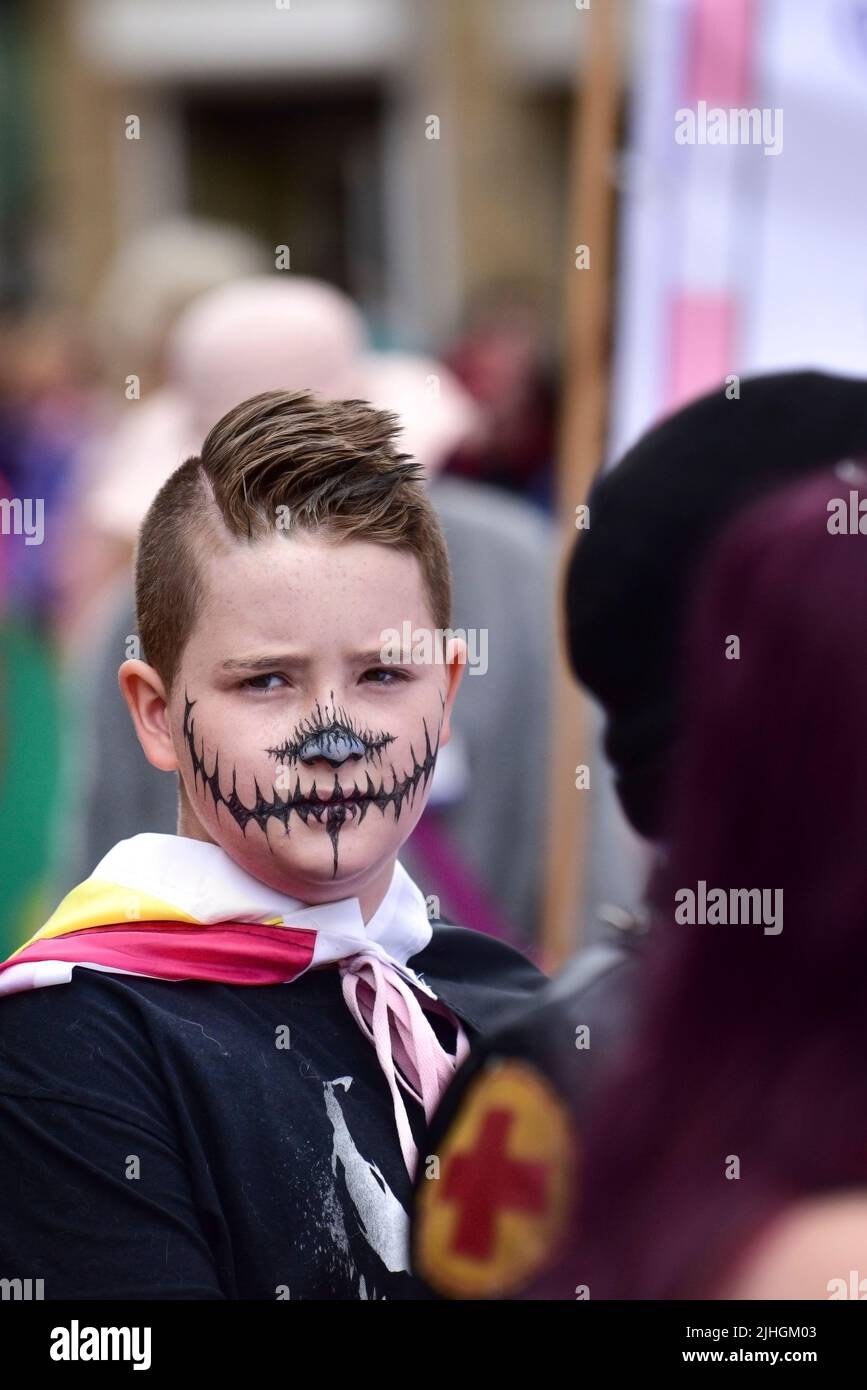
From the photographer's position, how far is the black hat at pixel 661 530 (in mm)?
1513

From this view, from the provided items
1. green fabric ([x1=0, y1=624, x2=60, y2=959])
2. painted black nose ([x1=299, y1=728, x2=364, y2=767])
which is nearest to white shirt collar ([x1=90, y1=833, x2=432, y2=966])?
painted black nose ([x1=299, y1=728, x2=364, y2=767])

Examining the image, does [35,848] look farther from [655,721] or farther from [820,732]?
[820,732]

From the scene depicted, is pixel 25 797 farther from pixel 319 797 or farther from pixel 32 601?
pixel 319 797

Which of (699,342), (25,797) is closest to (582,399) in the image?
(699,342)

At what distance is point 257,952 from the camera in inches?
52.9

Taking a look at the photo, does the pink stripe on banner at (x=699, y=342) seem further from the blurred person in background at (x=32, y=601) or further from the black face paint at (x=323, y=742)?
the black face paint at (x=323, y=742)

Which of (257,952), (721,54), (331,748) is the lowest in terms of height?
(257,952)

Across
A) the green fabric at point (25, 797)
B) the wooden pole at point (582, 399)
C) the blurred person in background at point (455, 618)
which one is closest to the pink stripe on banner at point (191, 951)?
the blurred person in background at point (455, 618)

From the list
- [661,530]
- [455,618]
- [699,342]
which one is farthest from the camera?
[699,342]

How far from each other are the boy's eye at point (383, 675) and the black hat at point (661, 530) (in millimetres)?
223

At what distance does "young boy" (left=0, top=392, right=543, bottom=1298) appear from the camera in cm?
130

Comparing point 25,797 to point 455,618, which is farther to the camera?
point 25,797

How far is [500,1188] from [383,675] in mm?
339

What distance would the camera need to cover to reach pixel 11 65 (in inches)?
578
